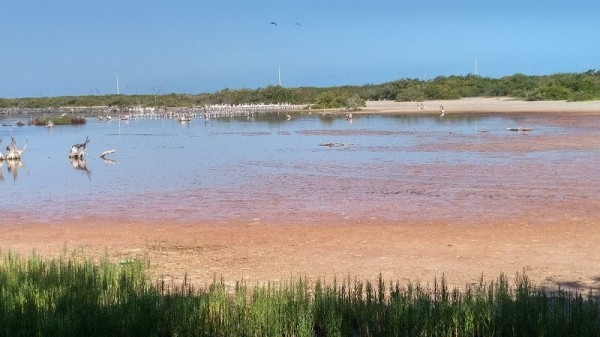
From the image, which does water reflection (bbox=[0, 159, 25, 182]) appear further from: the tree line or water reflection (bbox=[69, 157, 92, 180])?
the tree line

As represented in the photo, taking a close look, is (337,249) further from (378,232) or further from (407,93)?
(407,93)

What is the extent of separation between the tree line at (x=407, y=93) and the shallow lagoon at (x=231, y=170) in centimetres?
2605

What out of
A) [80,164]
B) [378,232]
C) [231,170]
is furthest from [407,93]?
[378,232]

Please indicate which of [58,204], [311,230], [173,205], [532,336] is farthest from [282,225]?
[532,336]

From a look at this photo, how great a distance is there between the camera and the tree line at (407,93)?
62.2 metres

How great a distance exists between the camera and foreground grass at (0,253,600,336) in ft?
19.0

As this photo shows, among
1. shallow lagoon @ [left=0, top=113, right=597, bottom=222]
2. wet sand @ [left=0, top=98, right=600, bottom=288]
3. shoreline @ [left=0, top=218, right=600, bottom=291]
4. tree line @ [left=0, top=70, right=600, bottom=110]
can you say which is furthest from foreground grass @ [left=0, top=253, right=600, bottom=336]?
tree line @ [left=0, top=70, right=600, bottom=110]

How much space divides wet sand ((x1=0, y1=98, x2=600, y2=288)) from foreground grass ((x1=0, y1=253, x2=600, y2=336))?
145 cm

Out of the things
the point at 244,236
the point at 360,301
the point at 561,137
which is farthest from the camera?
the point at 561,137

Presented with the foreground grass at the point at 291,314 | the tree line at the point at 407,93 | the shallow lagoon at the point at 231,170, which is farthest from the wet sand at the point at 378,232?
the tree line at the point at 407,93

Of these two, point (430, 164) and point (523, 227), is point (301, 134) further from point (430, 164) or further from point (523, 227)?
point (523, 227)

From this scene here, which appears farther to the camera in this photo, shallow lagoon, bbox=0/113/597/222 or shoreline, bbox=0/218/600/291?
shallow lagoon, bbox=0/113/597/222

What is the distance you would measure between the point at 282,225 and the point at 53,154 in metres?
18.9

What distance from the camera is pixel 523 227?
11.7m
